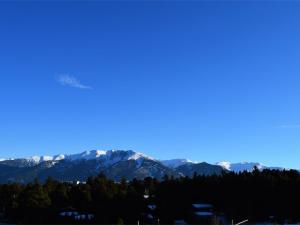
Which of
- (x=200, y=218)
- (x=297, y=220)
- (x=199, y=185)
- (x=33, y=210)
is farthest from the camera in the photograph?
(x=199, y=185)

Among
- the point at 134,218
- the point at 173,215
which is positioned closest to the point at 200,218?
the point at 173,215

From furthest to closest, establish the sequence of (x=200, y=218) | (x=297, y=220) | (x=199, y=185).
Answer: (x=199, y=185) < (x=200, y=218) < (x=297, y=220)

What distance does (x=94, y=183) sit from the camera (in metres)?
137

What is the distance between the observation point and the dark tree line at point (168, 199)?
110 metres

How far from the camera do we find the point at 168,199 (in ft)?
401

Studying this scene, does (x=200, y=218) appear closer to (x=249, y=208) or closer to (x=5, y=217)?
(x=249, y=208)

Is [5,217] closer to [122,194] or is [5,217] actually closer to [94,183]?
[94,183]

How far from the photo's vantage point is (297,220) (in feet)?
341

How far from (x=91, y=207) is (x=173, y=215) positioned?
20.4 metres

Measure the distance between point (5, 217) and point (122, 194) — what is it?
106ft

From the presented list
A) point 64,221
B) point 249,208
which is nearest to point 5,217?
point 64,221

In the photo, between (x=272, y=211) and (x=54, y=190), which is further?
(x=54, y=190)

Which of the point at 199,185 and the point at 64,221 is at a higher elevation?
the point at 199,185

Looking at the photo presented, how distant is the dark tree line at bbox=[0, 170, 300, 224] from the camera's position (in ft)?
360
